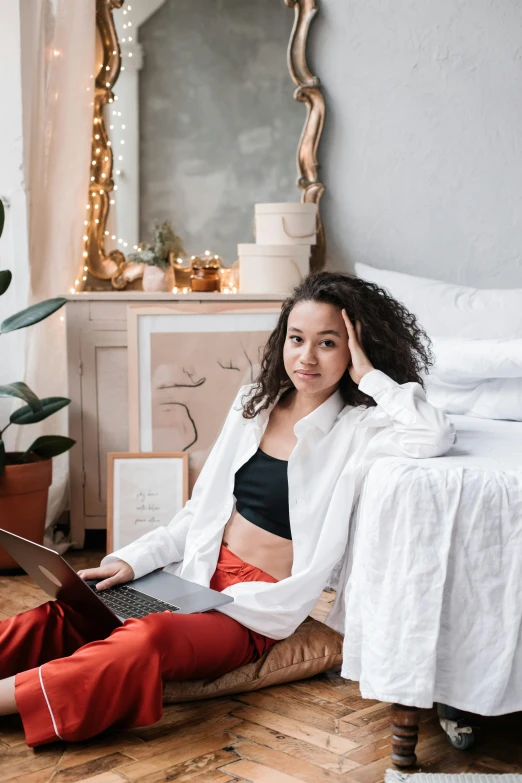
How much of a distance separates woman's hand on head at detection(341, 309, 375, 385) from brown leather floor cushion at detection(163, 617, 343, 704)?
0.62 m

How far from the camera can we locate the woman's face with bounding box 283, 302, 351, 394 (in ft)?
Result: 5.90

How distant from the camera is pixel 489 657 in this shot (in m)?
1.46

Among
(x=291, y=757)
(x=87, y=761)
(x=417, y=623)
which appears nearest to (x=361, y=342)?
(x=417, y=623)

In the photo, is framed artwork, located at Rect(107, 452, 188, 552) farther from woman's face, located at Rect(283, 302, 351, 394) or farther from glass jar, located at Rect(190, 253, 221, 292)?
woman's face, located at Rect(283, 302, 351, 394)

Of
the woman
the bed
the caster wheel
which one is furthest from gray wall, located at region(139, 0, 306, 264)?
the caster wheel

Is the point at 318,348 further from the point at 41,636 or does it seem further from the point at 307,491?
the point at 41,636

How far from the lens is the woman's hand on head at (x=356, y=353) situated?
176 centimetres

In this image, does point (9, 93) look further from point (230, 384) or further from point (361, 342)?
point (361, 342)

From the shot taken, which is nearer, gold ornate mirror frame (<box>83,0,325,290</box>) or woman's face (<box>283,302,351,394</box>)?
woman's face (<box>283,302,351,394</box>)

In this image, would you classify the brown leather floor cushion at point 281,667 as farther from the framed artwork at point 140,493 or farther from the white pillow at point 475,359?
the framed artwork at point 140,493

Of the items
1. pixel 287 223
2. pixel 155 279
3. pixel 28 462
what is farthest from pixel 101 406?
pixel 287 223

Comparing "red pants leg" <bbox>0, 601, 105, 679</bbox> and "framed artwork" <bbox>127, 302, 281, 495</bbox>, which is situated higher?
"framed artwork" <bbox>127, 302, 281, 495</bbox>

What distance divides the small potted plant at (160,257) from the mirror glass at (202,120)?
3.1 inches

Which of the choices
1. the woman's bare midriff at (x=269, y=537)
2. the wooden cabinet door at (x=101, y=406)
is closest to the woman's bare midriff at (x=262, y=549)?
the woman's bare midriff at (x=269, y=537)
